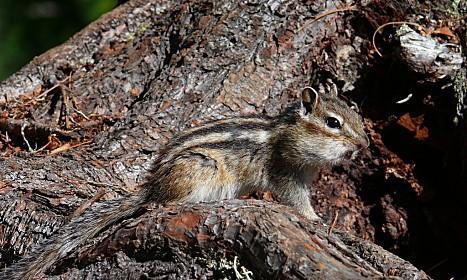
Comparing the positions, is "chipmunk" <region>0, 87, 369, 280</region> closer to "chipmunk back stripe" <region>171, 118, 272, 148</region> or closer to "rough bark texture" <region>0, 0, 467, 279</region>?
"chipmunk back stripe" <region>171, 118, 272, 148</region>

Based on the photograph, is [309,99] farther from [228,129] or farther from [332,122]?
[228,129]

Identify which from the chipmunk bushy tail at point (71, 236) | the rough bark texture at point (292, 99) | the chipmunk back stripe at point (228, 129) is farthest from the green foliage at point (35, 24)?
the chipmunk bushy tail at point (71, 236)

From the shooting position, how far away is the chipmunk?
4.18m

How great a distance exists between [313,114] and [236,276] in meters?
1.48

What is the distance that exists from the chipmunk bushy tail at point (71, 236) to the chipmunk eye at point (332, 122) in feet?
3.49

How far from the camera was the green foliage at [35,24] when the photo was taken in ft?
30.3

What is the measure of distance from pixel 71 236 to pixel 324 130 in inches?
56.6

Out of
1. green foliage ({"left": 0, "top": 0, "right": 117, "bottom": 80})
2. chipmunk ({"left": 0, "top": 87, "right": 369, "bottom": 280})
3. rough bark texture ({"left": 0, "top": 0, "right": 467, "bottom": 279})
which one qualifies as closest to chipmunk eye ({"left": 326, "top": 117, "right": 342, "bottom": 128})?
chipmunk ({"left": 0, "top": 87, "right": 369, "bottom": 280})

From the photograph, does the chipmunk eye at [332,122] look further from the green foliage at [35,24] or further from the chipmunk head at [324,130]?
the green foliage at [35,24]

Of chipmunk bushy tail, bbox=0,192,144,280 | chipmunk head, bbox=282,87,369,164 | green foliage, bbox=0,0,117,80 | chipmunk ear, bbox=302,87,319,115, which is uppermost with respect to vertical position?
green foliage, bbox=0,0,117,80

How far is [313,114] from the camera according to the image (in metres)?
4.54

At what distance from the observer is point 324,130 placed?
4.52 metres

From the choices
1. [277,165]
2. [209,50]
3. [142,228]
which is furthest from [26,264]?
[209,50]

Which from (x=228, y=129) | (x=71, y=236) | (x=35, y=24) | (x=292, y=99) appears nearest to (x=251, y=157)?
(x=228, y=129)
